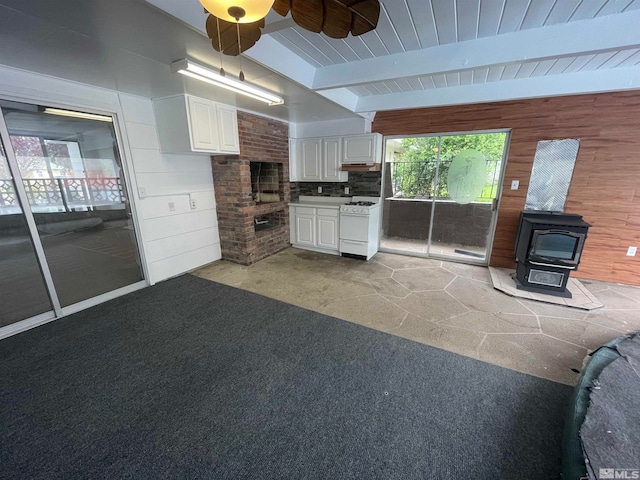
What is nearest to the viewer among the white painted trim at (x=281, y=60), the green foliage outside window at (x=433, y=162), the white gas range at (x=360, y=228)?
the white painted trim at (x=281, y=60)

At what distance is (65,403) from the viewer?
5.74 ft

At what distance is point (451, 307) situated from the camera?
2973 mm

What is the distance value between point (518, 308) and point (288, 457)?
2927 mm

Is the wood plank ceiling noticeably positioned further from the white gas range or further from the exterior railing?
the exterior railing

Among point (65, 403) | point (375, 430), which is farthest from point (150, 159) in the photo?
point (375, 430)

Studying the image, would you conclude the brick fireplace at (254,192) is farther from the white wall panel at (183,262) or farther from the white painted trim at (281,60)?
the white painted trim at (281,60)

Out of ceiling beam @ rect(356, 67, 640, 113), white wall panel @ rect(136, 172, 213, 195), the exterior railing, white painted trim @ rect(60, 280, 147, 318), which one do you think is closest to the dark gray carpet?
white painted trim @ rect(60, 280, 147, 318)

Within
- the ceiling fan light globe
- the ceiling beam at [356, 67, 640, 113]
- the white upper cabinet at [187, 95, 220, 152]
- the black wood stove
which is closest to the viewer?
the ceiling fan light globe

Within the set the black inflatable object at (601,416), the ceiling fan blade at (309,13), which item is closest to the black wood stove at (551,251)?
the black inflatable object at (601,416)

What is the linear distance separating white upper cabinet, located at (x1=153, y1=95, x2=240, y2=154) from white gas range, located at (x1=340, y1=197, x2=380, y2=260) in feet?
7.20

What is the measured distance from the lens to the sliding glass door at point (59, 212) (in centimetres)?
245

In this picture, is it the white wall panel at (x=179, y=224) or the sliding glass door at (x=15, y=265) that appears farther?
the white wall panel at (x=179, y=224)

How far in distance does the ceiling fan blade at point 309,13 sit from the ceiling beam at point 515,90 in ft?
10.4

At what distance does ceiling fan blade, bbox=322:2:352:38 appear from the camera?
0.97m
